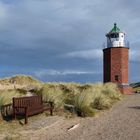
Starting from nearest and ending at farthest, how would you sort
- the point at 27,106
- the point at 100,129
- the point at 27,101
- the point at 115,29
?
the point at 100,129, the point at 27,106, the point at 27,101, the point at 115,29

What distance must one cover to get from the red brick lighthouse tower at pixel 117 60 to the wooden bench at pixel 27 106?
58.7ft

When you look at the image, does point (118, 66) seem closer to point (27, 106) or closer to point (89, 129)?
point (27, 106)

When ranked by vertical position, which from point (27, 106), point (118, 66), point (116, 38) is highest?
point (116, 38)

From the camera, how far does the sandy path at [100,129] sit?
11.1 metres

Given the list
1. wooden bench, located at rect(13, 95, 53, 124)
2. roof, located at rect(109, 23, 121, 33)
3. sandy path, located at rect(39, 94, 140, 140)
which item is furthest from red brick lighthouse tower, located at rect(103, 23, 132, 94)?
wooden bench, located at rect(13, 95, 53, 124)

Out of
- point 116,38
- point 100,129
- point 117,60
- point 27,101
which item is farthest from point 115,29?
point 100,129

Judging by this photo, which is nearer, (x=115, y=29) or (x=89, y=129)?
(x=89, y=129)

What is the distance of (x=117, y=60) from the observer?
3284 centimetres

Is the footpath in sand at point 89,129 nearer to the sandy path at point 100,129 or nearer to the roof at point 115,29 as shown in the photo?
the sandy path at point 100,129

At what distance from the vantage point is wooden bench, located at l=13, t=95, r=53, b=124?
13.5 m

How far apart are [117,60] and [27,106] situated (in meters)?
19.9

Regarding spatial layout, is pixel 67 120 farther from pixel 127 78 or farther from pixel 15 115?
pixel 127 78

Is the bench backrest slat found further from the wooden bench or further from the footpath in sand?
the footpath in sand

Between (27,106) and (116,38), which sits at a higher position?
(116,38)
